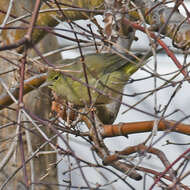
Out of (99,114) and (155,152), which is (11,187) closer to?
(99,114)

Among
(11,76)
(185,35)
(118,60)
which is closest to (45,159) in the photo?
(11,76)

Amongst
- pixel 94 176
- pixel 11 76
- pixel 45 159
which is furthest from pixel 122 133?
pixel 94 176

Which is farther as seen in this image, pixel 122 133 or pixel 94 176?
pixel 94 176

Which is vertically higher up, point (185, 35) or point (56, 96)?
point (185, 35)

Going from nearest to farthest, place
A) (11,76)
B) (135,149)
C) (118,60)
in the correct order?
(135,149), (118,60), (11,76)

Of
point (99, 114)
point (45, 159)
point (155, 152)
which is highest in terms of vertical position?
point (99, 114)

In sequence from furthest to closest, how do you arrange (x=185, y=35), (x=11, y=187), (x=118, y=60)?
(x=11, y=187) < (x=118, y=60) < (x=185, y=35)

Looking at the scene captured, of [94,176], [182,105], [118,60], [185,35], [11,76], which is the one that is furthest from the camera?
[94,176]

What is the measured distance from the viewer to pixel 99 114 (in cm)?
161

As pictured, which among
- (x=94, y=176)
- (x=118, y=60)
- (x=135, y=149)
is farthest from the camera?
(x=94, y=176)

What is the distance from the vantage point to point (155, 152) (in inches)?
41.1

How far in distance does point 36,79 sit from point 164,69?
1399mm

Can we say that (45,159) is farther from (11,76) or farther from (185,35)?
(185,35)

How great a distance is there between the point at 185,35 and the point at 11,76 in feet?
3.49
